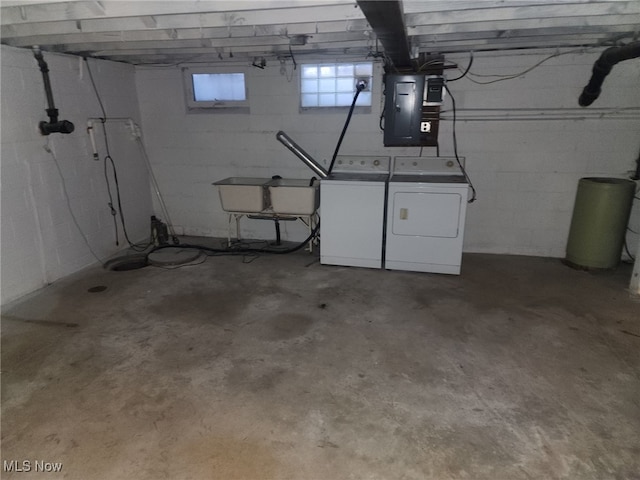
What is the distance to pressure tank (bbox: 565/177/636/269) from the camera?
3.80 meters

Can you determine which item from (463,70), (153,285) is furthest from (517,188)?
(153,285)

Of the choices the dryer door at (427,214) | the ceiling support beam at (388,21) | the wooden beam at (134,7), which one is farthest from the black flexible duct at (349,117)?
the wooden beam at (134,7)

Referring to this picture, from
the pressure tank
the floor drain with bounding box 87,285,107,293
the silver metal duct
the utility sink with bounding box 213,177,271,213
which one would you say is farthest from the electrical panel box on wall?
the floor drain with bounding box 87,285,107,293

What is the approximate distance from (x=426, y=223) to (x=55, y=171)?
3.58 metres

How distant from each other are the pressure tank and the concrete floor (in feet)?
1.10

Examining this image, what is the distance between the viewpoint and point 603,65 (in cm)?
355

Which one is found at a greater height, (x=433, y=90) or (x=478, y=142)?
(x=433, y=90)

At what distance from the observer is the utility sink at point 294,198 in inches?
169

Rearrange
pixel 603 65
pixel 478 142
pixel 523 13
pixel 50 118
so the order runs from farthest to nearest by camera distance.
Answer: pixel 478 142, pixel 50 118, pixel 603 65, pixel 523 13

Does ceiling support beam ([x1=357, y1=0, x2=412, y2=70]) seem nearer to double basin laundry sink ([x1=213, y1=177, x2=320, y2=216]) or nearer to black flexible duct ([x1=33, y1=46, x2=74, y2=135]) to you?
double basin laundry sink ([x1=213, y1=177, x2=320, y2=216])

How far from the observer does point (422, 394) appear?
230 cm

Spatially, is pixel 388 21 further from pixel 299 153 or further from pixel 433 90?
pixel 299 153

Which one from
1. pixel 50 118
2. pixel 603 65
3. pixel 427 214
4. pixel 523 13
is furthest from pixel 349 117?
pixel 50 118

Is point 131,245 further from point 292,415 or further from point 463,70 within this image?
point 463,70
